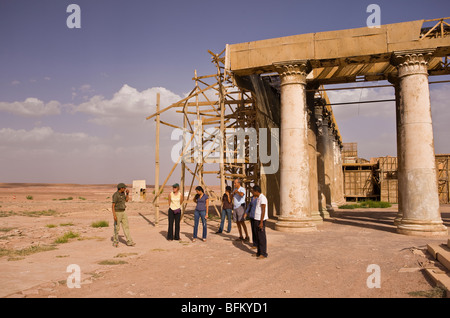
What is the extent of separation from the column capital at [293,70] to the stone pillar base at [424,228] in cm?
688

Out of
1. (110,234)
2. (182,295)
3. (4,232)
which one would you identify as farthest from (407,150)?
(4,232)

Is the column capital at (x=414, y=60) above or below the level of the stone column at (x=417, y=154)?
above

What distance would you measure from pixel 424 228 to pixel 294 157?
17.2 feet

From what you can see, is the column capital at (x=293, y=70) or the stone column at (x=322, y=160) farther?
the stone column at (x=322, y=160)

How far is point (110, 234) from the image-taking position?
528 inches

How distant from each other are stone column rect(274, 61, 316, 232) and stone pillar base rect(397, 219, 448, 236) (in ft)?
11.2

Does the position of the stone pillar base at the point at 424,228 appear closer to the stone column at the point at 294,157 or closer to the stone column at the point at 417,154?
the stone column at the point at 417,154

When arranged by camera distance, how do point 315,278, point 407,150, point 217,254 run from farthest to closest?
point 407,150 → point 217,254 → point 315,278

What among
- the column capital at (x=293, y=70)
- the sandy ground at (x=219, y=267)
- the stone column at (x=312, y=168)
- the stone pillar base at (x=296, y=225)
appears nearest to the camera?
the sandy ground at (x=219, y=267)

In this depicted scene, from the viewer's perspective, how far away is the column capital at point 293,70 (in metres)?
13.9

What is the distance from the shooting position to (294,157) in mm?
13508

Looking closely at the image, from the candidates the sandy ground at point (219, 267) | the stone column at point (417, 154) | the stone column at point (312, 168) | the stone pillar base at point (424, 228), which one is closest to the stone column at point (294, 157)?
the sandy ground at point (219, 267)
